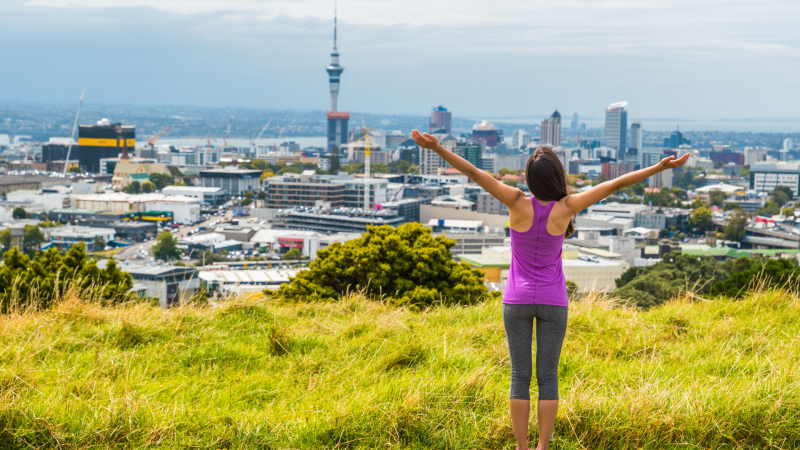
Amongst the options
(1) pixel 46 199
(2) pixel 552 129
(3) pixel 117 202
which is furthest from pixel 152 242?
(2) pixel 552 129

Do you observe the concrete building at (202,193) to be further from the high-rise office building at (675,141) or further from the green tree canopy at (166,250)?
the high-rise office building at (675,141)

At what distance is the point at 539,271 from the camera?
4.54 ft

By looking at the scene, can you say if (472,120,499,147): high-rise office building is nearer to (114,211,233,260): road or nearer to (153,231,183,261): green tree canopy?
(114,211,233,260): road

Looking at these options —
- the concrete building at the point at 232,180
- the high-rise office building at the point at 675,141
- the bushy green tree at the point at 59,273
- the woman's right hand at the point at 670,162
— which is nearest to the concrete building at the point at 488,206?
the concrete building at the point at 232,180

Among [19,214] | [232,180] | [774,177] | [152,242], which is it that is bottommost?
[152,242]

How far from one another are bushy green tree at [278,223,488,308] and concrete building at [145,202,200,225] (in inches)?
1195

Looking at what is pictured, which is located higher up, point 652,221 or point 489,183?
point 489,183

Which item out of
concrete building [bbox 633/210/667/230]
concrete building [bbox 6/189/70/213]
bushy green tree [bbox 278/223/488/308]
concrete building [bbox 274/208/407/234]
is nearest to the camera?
bushy green tree [bbox 278/223/488/308]

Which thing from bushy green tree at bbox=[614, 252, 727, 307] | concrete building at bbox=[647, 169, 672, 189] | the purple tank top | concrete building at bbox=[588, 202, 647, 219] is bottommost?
concrete building at bbox=[588, 202, 647, 219]

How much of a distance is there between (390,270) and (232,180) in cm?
4342

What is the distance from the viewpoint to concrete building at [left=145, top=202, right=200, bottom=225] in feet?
111

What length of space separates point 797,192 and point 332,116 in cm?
5639

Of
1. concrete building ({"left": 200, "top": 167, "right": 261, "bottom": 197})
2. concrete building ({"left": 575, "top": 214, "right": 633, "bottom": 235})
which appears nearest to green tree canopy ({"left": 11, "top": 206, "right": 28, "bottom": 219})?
concrete building ({"left": 200, "top": 167, "right": 261, "bottom": 197})

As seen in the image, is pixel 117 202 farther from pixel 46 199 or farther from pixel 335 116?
pixel 335 116
